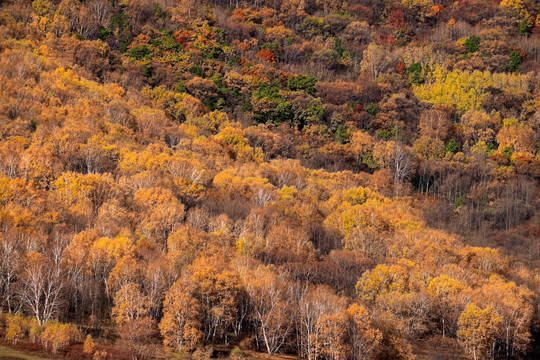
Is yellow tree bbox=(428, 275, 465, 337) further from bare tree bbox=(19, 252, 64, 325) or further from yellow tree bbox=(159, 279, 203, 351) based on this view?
bare tree bbox=(19, 252, 64, 325)

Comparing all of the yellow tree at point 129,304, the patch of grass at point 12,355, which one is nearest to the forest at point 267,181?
the yellow tree at point 129,304

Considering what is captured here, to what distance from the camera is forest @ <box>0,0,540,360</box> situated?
57.9 metres

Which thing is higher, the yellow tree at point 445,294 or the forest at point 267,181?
the forest at point 267,181

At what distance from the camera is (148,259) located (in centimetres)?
6344

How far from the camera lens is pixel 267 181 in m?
97.4

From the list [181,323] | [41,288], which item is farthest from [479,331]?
[41,288]

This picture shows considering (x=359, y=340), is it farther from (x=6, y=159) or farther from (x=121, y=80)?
(x=121, y=80)

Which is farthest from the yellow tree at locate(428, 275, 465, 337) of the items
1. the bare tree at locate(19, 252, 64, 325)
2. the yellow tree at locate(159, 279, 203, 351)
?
the bare tree at locate(19, 252, 64, 325)

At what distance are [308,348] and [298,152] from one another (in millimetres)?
71040

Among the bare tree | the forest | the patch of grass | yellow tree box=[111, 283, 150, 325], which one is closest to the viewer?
the patch of grass

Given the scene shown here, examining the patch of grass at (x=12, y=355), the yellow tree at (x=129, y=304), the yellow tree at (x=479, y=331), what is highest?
the yellow tree at (x=129, y=304)

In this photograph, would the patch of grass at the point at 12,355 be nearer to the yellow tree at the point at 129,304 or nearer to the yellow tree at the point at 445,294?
the yellow tree at the point at 129,304

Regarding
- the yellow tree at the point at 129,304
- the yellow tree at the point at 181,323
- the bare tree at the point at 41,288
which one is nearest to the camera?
the bare tree at the point at 41,288

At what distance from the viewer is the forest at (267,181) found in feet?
190
